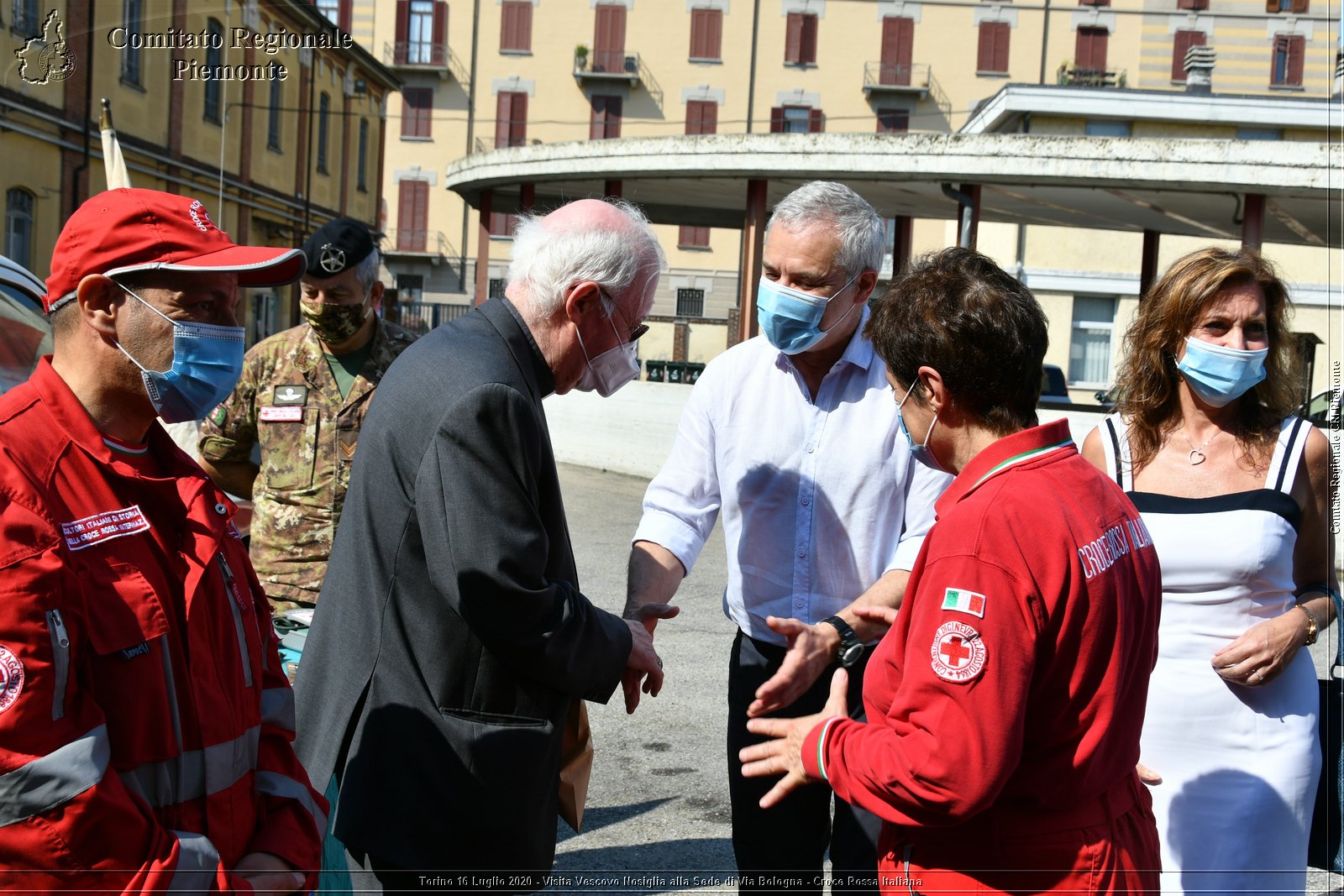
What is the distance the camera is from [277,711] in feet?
6.82

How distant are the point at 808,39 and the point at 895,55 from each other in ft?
18.3

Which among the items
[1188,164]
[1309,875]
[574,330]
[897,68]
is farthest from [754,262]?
[897,68]

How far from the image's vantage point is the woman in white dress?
2.85 m

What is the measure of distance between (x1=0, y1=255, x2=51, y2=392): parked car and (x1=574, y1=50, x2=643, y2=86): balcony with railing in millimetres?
31967

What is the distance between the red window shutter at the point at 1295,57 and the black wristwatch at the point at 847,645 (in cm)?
4048

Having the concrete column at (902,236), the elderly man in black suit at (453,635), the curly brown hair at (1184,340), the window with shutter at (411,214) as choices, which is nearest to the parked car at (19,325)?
the elderly man in black suit at (453,635)

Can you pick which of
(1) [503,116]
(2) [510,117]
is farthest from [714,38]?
(1) [503,116]

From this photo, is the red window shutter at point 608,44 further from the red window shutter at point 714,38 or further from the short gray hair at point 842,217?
the short gray hair at point 842,217

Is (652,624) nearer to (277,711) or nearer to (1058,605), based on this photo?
(277,711)

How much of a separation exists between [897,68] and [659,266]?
132 feet

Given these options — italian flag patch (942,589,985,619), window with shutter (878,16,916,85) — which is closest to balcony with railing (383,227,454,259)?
window with shutter (878,16,916,85)

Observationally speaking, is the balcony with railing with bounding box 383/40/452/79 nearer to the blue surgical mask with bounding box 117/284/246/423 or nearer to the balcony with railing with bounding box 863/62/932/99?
the balcony with railing with bounding box 863/62/932/99

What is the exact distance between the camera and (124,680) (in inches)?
67.4

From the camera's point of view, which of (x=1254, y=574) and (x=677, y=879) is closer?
(x=1254, y=574)
